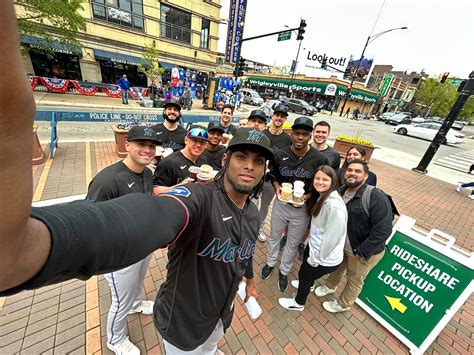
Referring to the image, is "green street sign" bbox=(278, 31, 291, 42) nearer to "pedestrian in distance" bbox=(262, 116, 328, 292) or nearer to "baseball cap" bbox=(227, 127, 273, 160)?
"pedestrian in distance" bbox=(262, 116, 328, 292)

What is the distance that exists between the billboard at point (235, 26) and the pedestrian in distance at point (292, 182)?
14.4 m

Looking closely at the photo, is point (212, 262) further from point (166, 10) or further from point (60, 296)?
point (166, 10)

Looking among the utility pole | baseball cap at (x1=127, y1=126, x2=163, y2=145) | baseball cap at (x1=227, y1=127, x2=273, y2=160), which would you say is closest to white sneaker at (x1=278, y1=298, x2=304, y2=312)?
baseball cap at (x1=227, y1=127, x2=273, y2=160)

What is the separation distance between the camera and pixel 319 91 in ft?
113

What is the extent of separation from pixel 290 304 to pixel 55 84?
64.0ft

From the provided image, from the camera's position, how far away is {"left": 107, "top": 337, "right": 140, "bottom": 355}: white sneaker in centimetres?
213

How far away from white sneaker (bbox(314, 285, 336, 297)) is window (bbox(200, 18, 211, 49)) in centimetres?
2406

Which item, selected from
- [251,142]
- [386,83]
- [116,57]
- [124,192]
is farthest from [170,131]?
[386,83]

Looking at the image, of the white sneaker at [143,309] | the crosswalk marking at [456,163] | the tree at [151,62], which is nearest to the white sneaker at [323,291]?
the white sneaker at [143,309]

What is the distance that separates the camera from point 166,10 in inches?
713

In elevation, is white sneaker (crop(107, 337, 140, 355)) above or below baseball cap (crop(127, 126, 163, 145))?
below

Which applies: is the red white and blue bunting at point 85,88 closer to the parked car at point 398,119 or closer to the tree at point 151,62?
the tree at point 151,62

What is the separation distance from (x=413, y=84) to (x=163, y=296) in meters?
80.8

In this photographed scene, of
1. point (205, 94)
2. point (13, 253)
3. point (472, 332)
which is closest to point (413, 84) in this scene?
point (205, 94)
